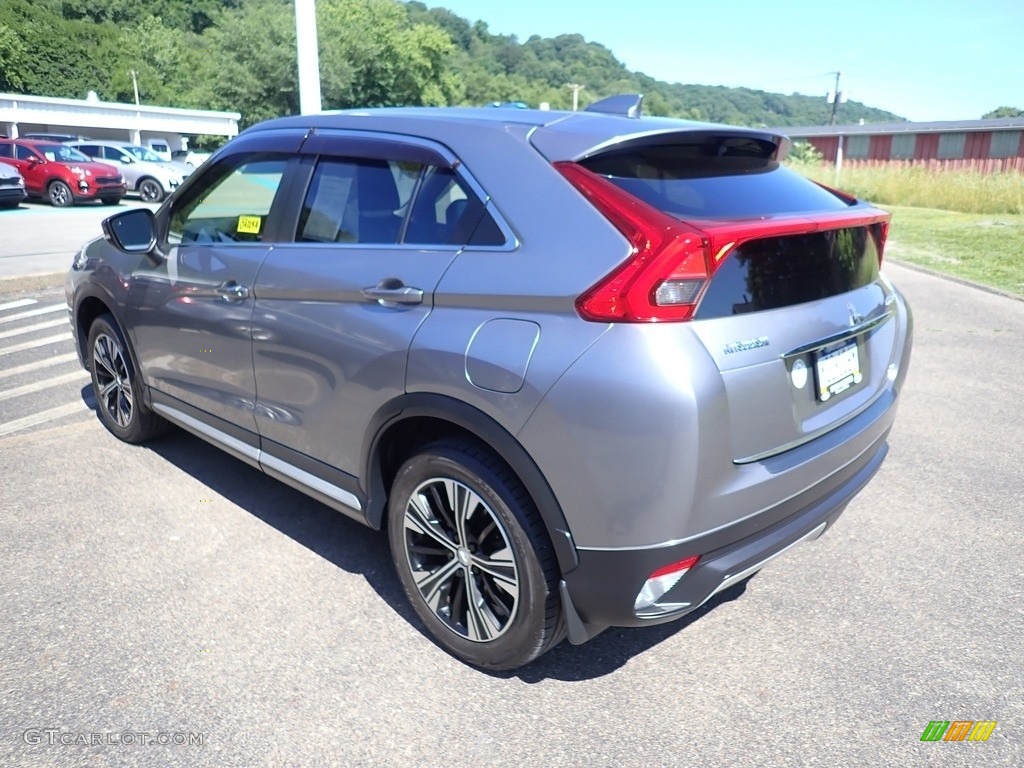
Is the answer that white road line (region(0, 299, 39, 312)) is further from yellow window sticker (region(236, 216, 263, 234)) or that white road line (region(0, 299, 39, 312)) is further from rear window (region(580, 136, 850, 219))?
rear window (region(580, 136, 850, 219))

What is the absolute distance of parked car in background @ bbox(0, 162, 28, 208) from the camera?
19422 mm

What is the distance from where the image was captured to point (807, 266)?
2635 millimetres

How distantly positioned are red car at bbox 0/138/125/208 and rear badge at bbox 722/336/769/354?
77.5ft

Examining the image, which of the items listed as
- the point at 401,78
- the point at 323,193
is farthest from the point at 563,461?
the point at 401,78

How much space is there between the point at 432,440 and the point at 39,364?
526cm

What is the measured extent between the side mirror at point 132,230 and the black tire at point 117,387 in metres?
0.56

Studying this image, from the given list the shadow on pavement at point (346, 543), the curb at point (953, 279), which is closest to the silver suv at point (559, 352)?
the shadow on pavement at point (346, 543)

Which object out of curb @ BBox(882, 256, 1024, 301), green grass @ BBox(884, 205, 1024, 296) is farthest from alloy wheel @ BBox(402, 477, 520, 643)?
green grass @ BBox(884, 205, 1024, 296)

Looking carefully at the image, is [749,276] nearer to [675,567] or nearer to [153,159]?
[675,567]

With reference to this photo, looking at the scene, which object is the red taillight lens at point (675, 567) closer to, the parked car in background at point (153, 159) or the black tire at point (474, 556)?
the black tire at point (474, 556)

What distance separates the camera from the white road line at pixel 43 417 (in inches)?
202

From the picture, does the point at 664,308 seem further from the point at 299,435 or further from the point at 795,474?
the point at 299,435

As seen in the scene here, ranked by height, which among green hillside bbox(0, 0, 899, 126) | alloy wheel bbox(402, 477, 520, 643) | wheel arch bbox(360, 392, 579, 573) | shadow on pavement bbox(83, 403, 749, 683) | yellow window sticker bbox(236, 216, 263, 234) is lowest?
shadow on pavement bbox(83, 403, 749, 683)

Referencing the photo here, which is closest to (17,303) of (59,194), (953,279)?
(953,279)
